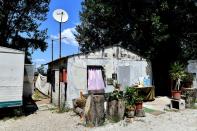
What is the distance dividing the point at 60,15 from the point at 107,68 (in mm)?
4685

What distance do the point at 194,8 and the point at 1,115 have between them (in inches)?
583

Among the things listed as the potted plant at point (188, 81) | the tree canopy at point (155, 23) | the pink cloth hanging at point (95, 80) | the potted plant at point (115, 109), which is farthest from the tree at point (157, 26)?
the potted plant at point (115, 109)

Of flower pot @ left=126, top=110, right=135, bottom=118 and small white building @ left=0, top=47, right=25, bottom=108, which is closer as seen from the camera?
flower pot @ left=126, top=110, right=135, bottom=118

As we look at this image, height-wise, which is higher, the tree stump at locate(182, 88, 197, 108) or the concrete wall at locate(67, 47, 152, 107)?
the concrete wall at locate(67, 47, 152, 107)

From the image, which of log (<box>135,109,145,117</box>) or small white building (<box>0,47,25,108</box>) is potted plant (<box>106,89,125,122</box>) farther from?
small white building (<box>0,47,25,108</box>)

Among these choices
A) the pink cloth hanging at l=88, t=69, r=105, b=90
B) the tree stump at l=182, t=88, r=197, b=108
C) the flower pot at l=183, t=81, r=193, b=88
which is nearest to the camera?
the tree stump at l=182, t=88, r=197, b=108

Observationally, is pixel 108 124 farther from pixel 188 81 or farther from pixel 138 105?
pixel 188 81

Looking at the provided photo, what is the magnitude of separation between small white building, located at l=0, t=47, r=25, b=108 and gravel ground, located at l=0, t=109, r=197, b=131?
0.95 m

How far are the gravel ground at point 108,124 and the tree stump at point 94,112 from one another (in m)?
0.33

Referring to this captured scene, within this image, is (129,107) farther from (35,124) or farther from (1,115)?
(1,115)

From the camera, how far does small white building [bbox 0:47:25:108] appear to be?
1480 cm

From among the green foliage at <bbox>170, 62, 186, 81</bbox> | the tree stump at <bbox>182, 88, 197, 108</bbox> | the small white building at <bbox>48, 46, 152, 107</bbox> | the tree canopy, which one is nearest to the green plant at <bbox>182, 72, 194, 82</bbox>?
the green foliage at <bbox>170, 62, 186, 81</bbox>

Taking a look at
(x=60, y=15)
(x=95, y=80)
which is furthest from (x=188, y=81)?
(x=60, y=15)

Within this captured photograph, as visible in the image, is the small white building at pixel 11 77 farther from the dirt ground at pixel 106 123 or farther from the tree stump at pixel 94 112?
the tree stump at pixel 94 112
